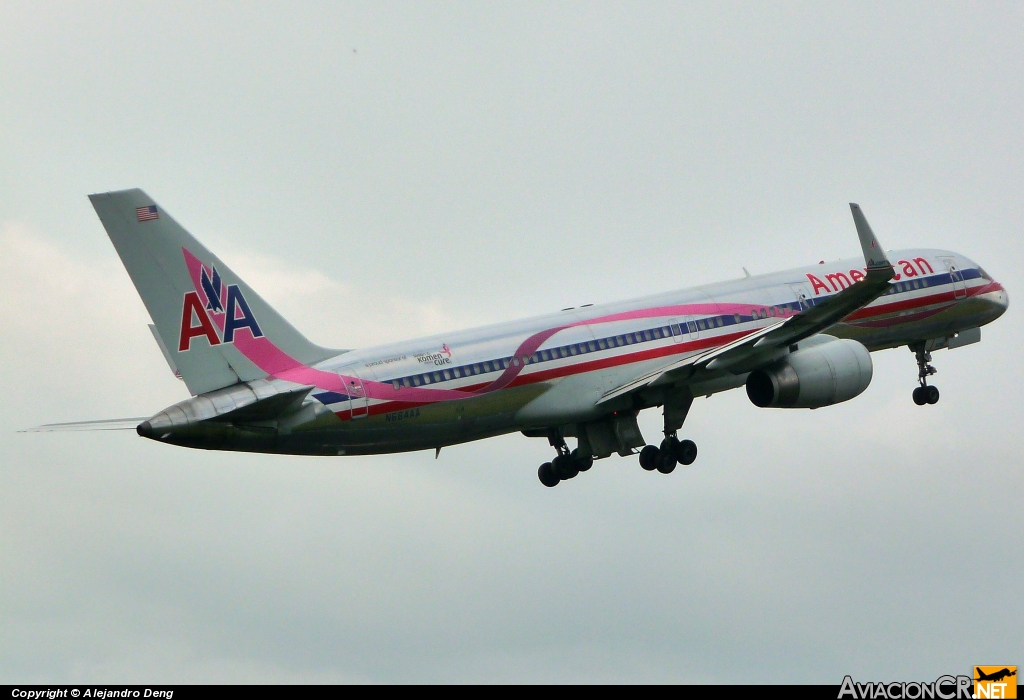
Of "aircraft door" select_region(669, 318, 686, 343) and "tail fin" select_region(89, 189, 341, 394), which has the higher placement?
"aircraft door" select_region(669, 318, 686, 343)

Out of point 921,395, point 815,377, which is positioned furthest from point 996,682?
point 921,395

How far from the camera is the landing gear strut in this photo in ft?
156

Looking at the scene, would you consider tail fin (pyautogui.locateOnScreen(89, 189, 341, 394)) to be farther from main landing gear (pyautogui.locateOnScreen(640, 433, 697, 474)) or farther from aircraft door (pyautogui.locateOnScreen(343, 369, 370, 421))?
main landing gear (pyautogui.locateOnScreen(640, 433, 697, 474))

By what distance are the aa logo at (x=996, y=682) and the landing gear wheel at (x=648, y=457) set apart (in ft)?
39.2

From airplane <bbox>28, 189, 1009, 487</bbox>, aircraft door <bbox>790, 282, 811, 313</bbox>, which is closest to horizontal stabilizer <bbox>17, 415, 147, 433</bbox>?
airplane <bbox>28, 189, 1009, 487</bbox>

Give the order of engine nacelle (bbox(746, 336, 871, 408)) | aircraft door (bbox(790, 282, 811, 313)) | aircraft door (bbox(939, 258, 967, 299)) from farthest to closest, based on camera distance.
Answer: aircraft door (bbox(939, 258, 967, 299))
aircraft door (bbox(790, 282, 811, 313))
engine nacelle (bbox(746, 336, 871, 408))

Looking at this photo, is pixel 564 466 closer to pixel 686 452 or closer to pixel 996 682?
pixel 686 452

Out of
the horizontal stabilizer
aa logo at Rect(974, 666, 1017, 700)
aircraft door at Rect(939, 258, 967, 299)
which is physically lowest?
aa logo at Rect(974, 666, 1017, 700)

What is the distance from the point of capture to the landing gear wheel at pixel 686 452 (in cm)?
4769

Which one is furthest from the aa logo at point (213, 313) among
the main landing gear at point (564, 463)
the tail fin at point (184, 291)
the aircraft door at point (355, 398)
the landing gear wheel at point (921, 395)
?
the landing gear wheel at point (921, 395)

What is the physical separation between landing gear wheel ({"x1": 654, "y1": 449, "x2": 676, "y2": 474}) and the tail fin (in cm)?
1307

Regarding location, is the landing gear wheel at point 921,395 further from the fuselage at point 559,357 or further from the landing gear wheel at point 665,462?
the landing gear wheel at point 665,462

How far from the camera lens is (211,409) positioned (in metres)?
38.8

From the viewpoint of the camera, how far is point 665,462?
1879 inches
